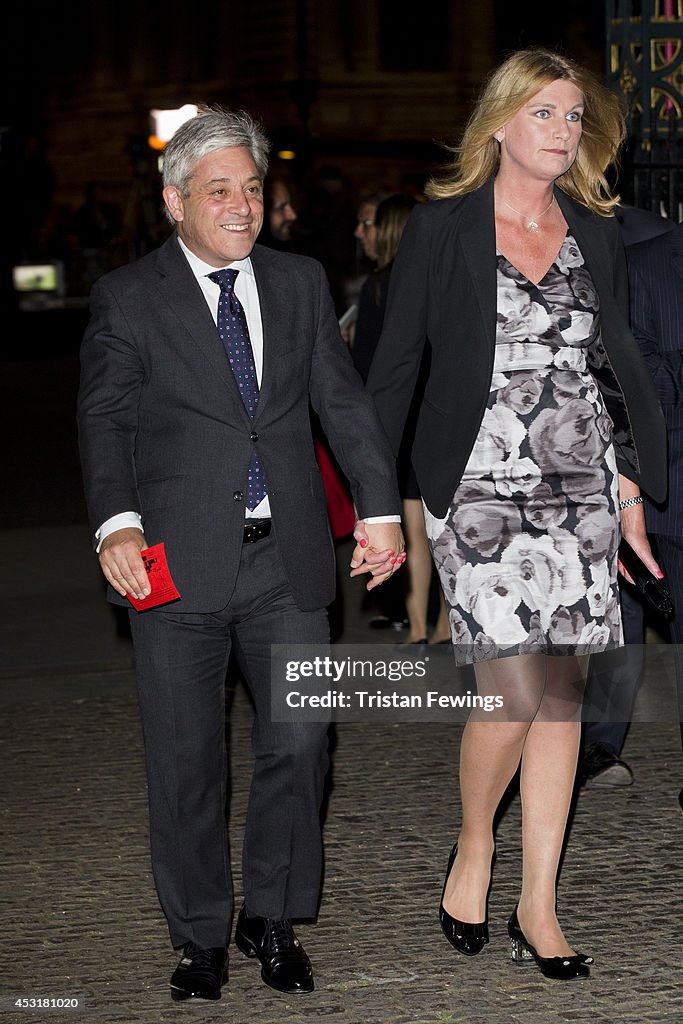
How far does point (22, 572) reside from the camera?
10.4m

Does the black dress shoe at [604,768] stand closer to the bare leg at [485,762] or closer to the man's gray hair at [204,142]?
the bare leg at [485,762]

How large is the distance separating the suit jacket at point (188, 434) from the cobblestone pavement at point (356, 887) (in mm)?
965

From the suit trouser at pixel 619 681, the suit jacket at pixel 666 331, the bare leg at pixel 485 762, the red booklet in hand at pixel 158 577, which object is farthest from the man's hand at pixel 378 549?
the suit trouser at pixel 619 681

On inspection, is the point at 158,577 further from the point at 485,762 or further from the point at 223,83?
the point at 223,83

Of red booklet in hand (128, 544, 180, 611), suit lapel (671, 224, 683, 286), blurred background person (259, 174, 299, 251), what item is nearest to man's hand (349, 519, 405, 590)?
red booklet in hand (128, 544, 180, 611)

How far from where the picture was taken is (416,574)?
8156 mm

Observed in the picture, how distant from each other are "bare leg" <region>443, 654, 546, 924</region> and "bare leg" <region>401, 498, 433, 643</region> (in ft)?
11.6

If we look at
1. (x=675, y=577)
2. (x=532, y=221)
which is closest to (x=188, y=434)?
(x=532, y=221)

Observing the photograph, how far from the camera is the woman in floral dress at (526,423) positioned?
4.37m

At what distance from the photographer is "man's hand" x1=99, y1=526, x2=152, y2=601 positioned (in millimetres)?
4105

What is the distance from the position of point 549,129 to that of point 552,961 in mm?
2042

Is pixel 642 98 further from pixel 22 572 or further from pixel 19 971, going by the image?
pixel 19 971

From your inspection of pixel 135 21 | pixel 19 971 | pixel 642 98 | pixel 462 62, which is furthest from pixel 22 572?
pixel 135 21

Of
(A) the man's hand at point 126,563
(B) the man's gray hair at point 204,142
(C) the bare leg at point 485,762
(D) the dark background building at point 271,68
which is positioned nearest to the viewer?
(A) the man's hand at point 126,563
